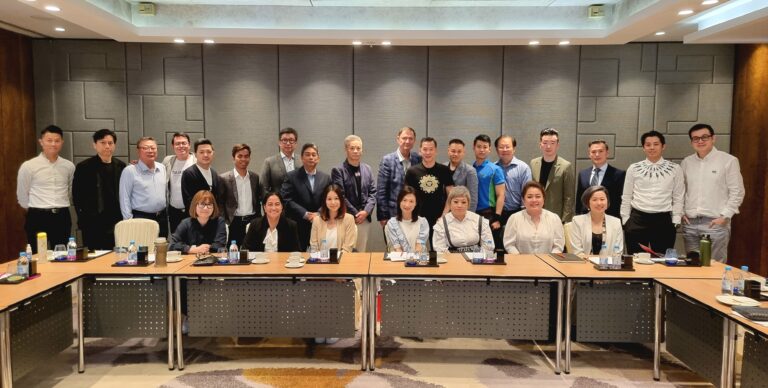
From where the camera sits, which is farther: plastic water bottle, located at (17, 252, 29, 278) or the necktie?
the necktie

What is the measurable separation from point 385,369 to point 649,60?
4915 mm

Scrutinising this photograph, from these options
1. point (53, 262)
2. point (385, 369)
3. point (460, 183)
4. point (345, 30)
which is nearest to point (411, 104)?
point (345, 30)

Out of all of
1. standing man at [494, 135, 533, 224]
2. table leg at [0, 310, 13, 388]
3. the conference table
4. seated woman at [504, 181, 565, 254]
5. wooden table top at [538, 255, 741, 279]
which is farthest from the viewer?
standing man at [494, 135, 533, 224]

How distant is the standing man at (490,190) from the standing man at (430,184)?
16.5 inches

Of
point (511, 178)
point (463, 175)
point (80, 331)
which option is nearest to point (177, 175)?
point (80, 331)

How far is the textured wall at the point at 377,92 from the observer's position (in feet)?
19.5

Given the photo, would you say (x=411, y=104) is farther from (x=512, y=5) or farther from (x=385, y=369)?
(x=385, y=369)

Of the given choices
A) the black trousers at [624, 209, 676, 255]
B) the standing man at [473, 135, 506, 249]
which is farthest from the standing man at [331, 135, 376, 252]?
the black trousers at [624, 209, 676, 255]

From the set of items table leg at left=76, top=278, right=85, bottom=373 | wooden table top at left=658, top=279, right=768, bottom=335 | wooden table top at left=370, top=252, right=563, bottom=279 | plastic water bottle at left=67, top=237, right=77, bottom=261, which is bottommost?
table leg at left=76, top=278, right=85, bottom=373

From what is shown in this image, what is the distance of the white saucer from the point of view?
8.48 feet

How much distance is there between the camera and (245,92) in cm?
598

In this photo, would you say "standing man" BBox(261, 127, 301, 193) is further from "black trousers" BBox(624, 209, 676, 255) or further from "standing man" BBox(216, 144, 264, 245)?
"black trousers" BBox(624, 209, 676, 255)

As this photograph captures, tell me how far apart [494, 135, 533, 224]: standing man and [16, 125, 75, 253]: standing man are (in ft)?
Result: 13.5

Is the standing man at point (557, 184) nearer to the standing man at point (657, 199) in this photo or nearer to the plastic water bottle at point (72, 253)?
the standing man at point (657, 199)
